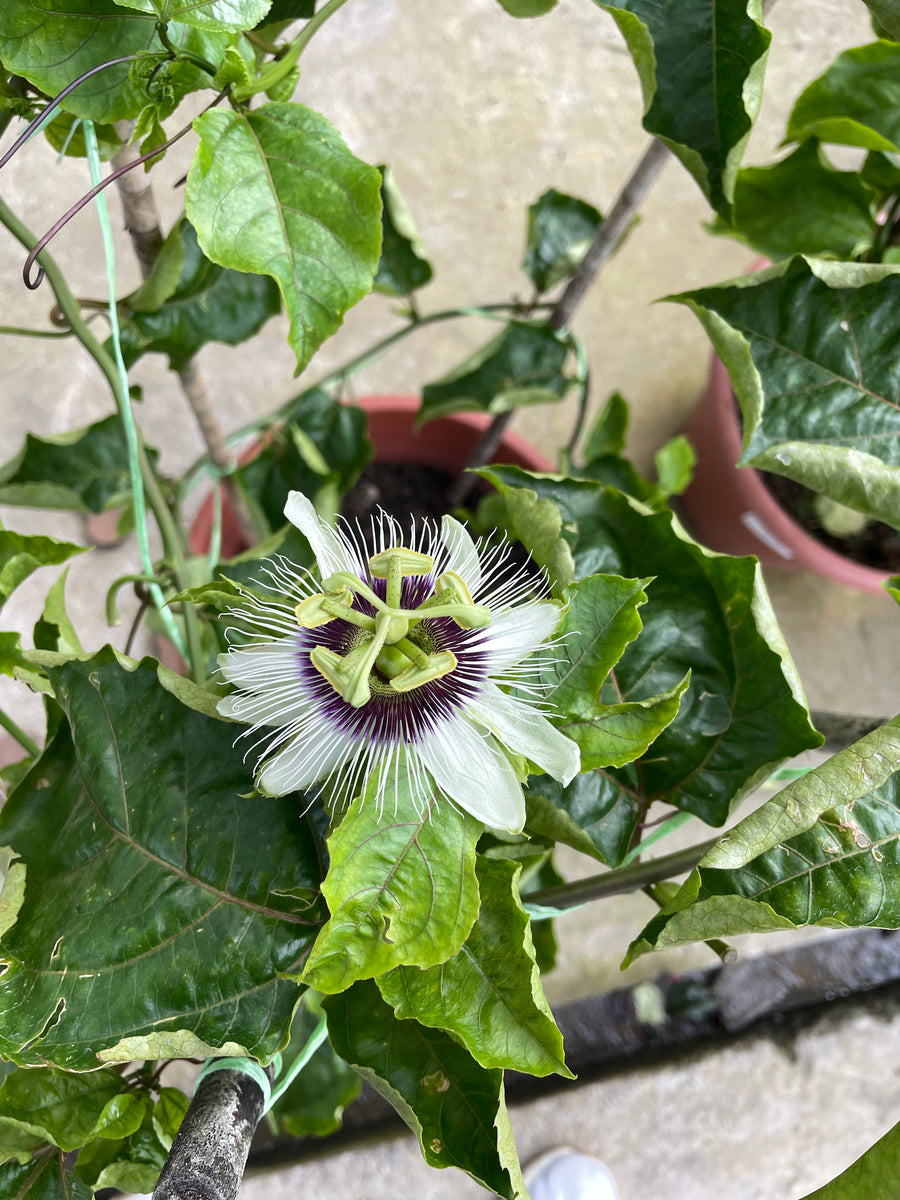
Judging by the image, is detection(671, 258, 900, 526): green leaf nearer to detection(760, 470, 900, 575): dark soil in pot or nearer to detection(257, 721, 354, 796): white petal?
detection(257, 721, 354, 796): white petal

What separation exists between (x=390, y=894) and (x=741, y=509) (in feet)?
3.38

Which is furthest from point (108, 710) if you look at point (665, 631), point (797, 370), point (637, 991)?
point (637, 991)

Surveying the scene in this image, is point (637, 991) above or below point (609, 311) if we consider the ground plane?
below

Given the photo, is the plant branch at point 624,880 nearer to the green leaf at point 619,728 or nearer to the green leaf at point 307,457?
the green leaf at point 619,728

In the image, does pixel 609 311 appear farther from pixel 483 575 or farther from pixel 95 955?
pixel 95 955

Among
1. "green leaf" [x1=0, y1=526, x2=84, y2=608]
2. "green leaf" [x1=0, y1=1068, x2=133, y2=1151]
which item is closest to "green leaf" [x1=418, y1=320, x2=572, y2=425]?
"green leaf" [x1=0, y1=526, x2=84, y2=608]

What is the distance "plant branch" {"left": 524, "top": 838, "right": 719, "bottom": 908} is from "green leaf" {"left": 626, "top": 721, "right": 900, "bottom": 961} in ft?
0.22

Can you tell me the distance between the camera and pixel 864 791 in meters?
0.54

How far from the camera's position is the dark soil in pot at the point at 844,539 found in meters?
1.38

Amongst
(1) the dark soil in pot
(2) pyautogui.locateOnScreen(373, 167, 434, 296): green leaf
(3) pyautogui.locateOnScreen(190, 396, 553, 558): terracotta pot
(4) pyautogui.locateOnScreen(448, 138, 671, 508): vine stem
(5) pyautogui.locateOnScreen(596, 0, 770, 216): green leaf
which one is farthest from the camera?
(1) the dark soil in pot

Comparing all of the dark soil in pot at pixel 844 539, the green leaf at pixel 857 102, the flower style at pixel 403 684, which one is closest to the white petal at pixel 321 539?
the flower style at pixel 403 684

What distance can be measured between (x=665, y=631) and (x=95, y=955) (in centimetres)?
41

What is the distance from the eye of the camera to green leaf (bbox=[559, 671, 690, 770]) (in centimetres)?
52

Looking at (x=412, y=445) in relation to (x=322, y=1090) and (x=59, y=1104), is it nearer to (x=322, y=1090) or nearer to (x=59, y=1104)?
(x=322, y=1090)
